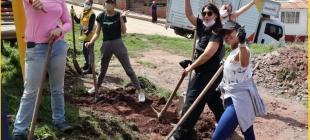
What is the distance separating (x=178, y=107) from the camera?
6996 millimetres

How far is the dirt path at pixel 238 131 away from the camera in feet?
21.7

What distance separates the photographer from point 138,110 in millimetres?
7234

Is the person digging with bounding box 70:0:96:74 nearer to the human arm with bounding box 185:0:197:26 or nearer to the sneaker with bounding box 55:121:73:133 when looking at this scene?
the human arm with bounding box 185:0:197:26

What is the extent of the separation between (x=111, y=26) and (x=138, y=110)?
4.35ft

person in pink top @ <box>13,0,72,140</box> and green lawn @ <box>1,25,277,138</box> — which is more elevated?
person in pink top @ <box>13,0,72,140</box>

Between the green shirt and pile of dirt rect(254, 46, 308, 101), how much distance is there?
404 cm

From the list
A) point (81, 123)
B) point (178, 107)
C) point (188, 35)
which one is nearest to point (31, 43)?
point (81, 123)

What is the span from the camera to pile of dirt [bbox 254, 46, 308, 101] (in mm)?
10259

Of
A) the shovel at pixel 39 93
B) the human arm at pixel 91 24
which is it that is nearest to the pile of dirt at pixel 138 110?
the shovel at pixel 39 93

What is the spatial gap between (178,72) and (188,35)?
41.4ft

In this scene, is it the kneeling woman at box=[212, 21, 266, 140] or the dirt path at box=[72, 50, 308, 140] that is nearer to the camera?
the kneeling woman at box=[212, 21, 266, 140]

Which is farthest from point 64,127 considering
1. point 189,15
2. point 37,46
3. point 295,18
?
point 295,18

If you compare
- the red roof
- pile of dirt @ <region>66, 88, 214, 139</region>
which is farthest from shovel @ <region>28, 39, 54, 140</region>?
the red roof

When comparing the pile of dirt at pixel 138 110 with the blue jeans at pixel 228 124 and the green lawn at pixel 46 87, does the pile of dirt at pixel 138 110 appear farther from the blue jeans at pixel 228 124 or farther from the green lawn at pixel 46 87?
the blue jeans at pixel 228 124
